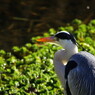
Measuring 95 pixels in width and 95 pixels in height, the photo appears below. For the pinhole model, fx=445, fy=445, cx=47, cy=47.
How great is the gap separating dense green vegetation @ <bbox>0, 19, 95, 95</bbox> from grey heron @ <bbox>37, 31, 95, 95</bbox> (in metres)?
0.18

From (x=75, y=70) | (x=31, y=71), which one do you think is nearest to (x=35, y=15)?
(x=31, y=71)

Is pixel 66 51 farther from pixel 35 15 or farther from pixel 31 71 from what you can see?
pixel 35 15

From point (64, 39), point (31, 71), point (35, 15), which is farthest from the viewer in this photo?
point (35, 15)

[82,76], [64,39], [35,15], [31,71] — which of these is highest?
[35,15]

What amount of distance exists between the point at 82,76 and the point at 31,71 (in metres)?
1.23

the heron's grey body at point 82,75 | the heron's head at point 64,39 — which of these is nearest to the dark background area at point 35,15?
the heron's head at point 64,39

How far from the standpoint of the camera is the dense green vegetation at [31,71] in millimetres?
5176

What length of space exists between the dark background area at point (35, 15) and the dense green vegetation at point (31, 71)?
1.00 m

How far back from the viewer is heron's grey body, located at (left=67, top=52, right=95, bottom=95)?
433 cm

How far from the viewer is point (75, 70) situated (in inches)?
174

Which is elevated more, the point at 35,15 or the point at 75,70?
the point at 35,15

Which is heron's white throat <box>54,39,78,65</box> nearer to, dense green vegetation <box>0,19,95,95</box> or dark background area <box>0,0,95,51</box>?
dense green vegetation <box>0,19,95,95</box>

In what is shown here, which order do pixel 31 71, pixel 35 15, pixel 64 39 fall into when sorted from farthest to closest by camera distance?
pixel 35 15, pixel 31 71, pixel 64 39

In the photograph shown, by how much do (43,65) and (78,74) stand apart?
53.7 inches
